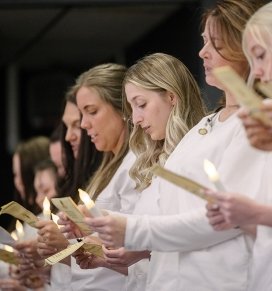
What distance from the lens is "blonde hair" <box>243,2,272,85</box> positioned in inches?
111

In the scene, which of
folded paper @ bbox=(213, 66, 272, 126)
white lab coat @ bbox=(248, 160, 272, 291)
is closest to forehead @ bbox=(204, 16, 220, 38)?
white lab coat @ bbox=(248, 160, 272, 291)

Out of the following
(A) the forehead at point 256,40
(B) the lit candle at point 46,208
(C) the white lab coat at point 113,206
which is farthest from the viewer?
(C) the white lab coat at point 113,206

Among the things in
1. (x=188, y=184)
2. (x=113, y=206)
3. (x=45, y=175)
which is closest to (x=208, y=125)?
(x=188, y=184)

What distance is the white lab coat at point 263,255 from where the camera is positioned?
9.53ft

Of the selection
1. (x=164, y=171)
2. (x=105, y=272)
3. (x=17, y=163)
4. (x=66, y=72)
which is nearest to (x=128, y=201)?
(x=105, y=272)

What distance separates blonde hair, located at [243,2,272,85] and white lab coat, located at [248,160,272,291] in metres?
0.32

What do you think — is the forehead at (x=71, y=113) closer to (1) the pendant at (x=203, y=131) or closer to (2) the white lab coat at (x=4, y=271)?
(2) the white lab coat at (x=4, y=271)

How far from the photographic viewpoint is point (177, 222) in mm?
3027

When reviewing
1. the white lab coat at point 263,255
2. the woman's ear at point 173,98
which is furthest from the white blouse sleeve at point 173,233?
the woman's ear at point 173,98

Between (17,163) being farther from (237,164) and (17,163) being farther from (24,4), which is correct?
(237,164)

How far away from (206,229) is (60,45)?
6.81 meters

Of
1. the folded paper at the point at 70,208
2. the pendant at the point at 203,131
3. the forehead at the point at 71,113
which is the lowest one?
the folded paper at the point at 70,208

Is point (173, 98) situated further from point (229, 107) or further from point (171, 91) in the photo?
point (229, 107)

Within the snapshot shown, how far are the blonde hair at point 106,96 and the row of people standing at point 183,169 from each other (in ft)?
1.16
